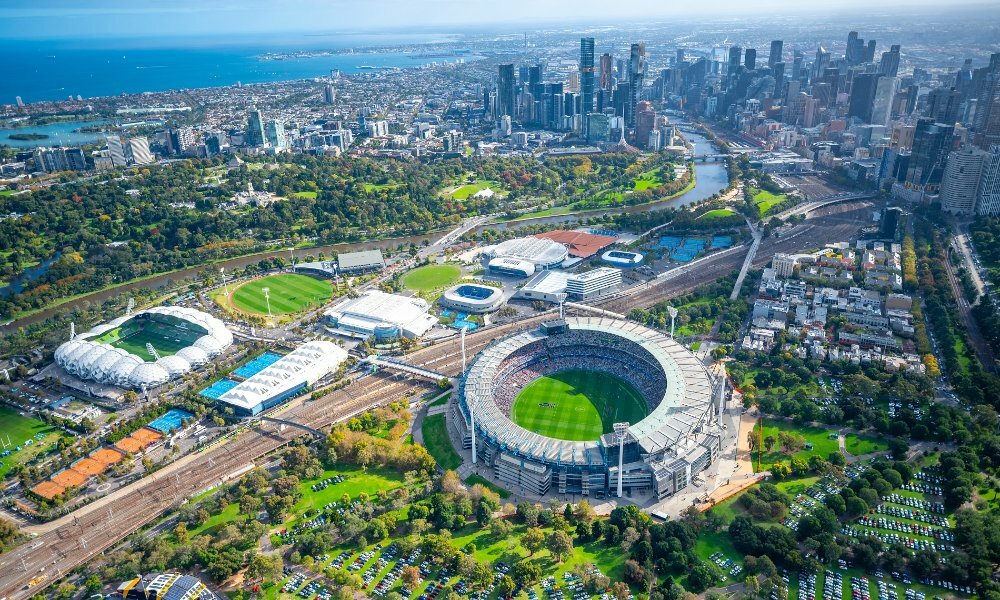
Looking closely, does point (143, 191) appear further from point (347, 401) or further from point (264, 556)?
point (264, 556)

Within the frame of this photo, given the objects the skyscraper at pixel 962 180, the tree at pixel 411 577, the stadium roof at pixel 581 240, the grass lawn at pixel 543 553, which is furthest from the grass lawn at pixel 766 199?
the tree at pixel 411 577

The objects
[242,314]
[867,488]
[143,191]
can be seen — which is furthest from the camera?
[143,191]

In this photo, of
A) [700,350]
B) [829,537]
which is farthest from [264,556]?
[700,350]

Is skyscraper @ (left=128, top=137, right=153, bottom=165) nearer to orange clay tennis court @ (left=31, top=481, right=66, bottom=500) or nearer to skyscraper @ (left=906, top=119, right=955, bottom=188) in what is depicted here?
orange clay tennis court @ (left=31, top=481, right=66, bottom=500)

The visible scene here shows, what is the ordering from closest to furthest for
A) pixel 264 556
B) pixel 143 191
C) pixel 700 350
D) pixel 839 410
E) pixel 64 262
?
pixel 264 556 → pixel 839 410 → pixel 700 350 → pixel 64 262 → pixel 143 191

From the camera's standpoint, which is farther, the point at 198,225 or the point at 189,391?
the point at 198,225

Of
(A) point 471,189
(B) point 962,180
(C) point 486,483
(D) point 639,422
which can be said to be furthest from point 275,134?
(B) point 962,180
